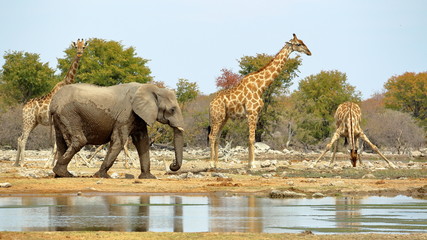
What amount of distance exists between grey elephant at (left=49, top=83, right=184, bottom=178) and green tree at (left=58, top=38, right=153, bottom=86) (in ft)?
120

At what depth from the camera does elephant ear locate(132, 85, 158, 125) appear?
74.8 feet

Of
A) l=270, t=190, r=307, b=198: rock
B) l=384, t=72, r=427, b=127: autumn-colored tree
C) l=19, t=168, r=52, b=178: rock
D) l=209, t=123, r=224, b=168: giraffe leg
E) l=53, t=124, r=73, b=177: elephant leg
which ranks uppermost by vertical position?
l=384, t=72, r=427, b=127: autumn-colored tree

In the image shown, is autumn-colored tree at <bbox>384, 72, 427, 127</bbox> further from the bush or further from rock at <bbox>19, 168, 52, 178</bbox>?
rock at <bbox>19, 168, 52, 178</bbox>

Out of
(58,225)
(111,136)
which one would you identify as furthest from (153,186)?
(58,225)

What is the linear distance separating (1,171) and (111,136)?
6328 millimetres

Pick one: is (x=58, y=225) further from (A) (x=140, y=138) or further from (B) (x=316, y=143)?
(B) (x=316, y=143)

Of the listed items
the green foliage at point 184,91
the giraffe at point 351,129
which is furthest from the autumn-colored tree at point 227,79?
the giraffe at point 351,129

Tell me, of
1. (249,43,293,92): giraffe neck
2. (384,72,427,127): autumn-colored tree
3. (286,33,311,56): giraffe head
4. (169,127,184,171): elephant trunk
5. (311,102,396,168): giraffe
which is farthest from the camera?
(384,72,427,127): autumn-colored tree

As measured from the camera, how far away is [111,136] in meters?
23.2

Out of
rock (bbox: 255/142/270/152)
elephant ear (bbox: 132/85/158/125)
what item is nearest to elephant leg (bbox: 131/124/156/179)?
elephant ear (bbox: 132/85/158/125)

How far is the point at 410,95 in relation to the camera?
82500 mm

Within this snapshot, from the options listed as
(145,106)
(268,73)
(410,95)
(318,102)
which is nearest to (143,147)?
(145,106)

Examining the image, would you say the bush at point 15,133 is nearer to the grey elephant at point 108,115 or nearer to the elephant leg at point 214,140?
the elephant leg at point 214,140

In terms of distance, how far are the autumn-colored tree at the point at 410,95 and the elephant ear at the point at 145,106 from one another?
60.4 m
